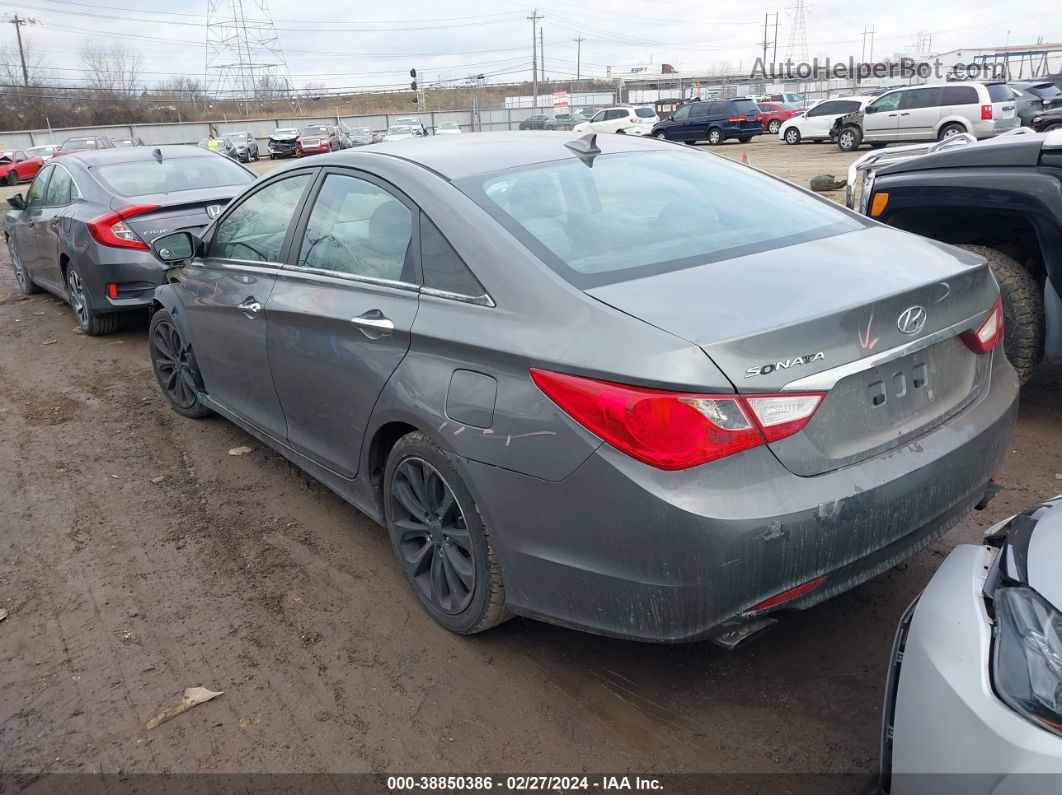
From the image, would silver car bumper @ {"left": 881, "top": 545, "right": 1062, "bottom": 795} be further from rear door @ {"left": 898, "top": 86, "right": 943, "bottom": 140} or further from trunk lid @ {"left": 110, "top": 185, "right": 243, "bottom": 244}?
rear door @ {"left": 898, "top": 86, "right": 943, "bottom": 140}

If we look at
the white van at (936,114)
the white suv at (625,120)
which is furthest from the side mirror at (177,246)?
the white suv at (625,120)

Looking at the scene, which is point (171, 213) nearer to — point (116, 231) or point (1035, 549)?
point (116, 231)

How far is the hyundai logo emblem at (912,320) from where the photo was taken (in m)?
2.50

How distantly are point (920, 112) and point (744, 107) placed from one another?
10.9m

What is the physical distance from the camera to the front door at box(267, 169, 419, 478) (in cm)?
313

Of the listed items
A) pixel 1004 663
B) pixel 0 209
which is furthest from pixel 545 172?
pixel 0 209

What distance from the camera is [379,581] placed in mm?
3592

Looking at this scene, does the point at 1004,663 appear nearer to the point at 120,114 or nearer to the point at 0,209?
the point at 0,209

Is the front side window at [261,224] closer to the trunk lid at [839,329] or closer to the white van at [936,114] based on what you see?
the trunk lid at [839,329]

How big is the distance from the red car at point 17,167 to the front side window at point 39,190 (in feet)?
98.1

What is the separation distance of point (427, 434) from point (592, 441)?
77 centimetres

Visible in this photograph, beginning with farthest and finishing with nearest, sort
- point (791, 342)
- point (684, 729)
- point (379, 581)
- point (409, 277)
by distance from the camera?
point (379, 581) < point (409, 277) < point (684, 729) < point (791, 342)

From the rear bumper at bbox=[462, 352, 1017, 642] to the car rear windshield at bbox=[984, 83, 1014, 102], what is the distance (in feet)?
77.0

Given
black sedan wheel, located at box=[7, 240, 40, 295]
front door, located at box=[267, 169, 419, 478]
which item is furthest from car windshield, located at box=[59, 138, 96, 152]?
front door, located at box=[267, 169, 419, 478]
